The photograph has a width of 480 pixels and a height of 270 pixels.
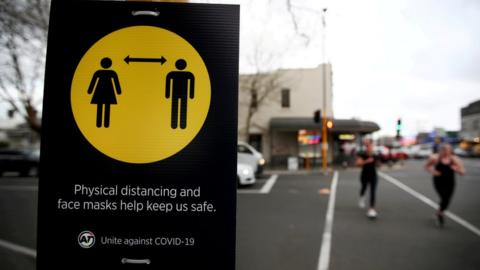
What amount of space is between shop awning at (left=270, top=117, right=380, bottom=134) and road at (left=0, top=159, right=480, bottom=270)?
1337 cm

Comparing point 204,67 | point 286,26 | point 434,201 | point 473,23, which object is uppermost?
point 286,26

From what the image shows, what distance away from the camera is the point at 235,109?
5.36ft

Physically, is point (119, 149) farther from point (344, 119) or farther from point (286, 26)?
point (344, 119)

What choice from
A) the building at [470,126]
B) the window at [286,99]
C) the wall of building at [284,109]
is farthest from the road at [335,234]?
the building at [470,126]

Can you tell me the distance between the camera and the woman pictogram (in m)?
1.62

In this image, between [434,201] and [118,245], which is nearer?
[118,245]

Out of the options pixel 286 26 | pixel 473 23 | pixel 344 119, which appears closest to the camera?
pixel 473 23

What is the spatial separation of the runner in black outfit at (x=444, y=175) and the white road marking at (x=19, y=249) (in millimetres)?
7664

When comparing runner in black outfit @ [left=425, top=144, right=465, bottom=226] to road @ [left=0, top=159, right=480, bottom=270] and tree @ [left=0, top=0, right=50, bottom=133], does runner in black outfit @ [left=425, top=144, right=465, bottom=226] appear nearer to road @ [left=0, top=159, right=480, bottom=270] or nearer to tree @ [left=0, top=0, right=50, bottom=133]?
road @ [left=0, top=159, right=480, bottom=270]

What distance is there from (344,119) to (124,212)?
23685mm

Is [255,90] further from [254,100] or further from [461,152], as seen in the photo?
[461,152]

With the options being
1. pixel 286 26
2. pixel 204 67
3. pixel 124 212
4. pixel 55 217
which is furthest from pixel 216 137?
pixel 286 26

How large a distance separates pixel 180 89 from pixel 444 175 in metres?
6.64

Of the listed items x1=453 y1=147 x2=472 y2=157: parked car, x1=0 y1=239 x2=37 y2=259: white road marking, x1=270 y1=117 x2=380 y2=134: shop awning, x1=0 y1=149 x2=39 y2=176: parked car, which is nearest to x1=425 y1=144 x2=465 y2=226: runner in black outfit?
x1=0 y1=239 x2=37 y2=259: white road marking
